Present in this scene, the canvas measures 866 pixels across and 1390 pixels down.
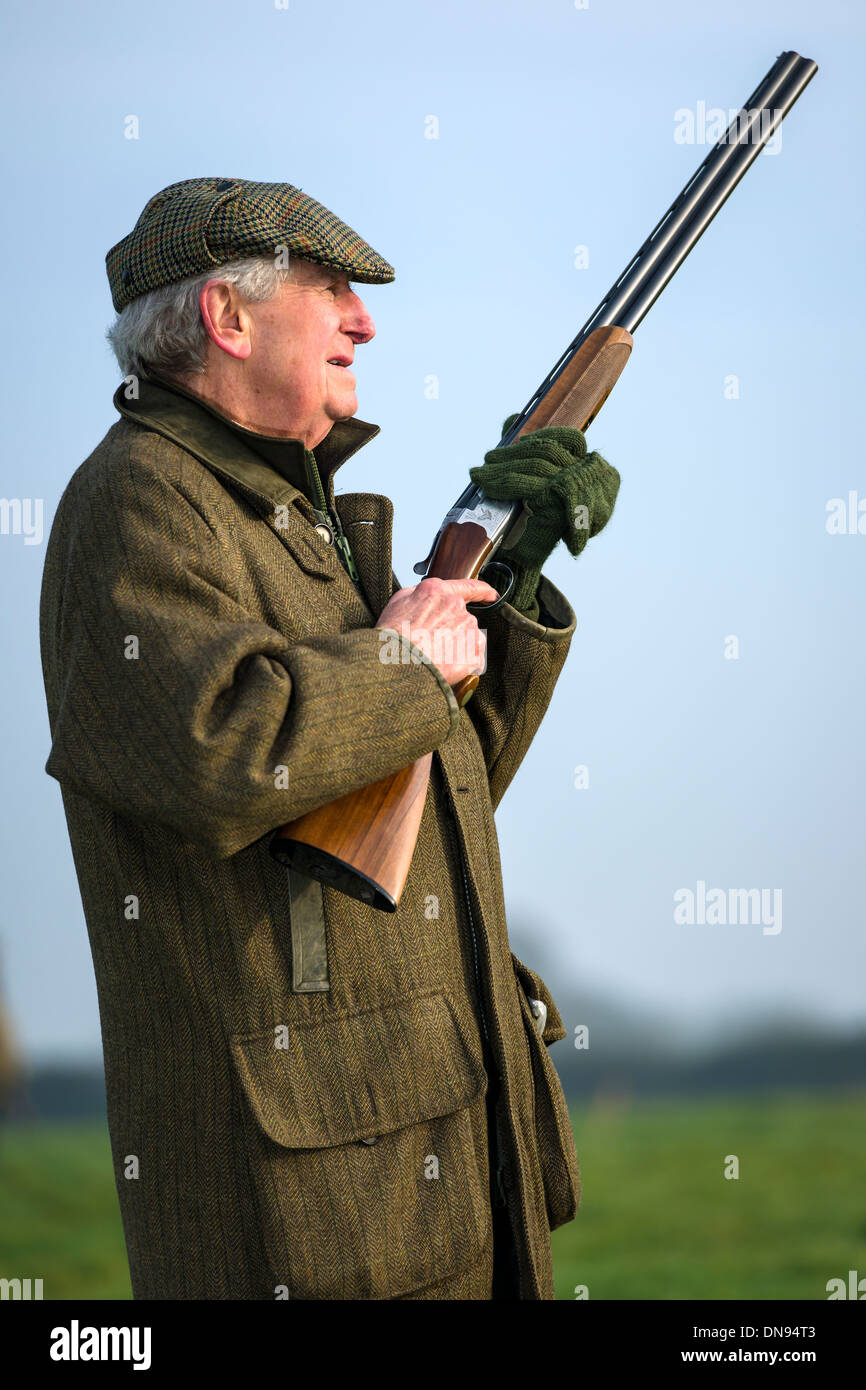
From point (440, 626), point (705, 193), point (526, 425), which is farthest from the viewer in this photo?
point (705, 193)

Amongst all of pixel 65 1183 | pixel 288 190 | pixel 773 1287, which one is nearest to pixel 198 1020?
pixel 288 190

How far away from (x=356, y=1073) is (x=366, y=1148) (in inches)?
4.4

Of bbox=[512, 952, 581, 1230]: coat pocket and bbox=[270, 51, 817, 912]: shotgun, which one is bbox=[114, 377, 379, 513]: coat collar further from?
bbox=[512, 952, 581, 1230]: coat pocket

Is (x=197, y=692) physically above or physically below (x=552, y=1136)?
above

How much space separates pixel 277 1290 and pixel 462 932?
0.59 metres

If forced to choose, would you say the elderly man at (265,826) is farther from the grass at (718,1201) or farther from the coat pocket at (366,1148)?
the grass at (718,1201)

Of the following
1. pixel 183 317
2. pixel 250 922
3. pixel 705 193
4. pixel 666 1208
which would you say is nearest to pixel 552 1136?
pixel 250 922

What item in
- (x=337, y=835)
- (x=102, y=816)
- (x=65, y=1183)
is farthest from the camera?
(x=65, y=1183)

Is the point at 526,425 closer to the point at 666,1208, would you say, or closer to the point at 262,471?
the point at 262,471

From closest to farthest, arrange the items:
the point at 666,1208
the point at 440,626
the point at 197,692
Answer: the point at 197,692
the point at 440,626
the point at 666,1208

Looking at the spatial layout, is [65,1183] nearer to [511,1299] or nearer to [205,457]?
[511,1299]

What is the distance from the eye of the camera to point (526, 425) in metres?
2.64

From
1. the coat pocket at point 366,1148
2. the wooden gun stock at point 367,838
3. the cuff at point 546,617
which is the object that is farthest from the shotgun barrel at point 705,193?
the coat pocket at point 366,1148
